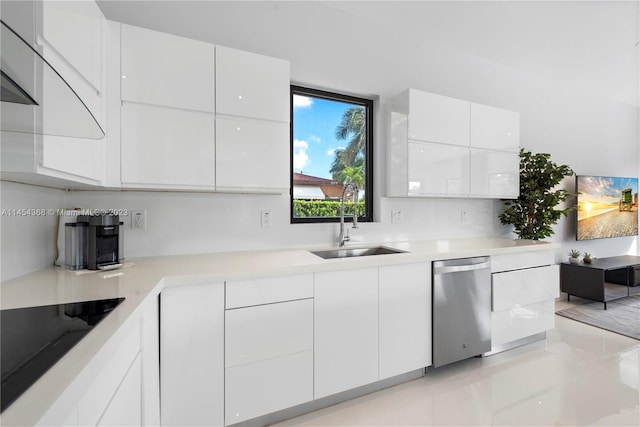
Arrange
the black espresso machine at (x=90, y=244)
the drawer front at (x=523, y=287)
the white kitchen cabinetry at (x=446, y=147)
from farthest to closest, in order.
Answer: the white kitchen cabinetry at (x=446, y=147), the drawer front at (x=523, y=287), the black espresso machine at (x=90, y=244)

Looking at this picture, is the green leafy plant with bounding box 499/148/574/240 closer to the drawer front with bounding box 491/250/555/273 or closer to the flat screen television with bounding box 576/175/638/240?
the drawer front with bounding box 491/250/555/273

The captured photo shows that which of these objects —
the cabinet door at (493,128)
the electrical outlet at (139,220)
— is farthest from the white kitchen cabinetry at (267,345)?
the cabinet door at (493,128)

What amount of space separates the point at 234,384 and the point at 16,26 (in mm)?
1701

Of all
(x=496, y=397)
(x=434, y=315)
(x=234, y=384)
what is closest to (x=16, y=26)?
(x=234, y=384)

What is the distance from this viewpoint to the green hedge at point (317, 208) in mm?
2455

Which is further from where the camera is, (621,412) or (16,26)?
(621,412)

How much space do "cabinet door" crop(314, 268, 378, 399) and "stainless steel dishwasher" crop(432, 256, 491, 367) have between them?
20.5 inches

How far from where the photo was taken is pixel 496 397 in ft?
6.27

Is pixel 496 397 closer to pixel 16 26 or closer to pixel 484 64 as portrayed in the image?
pixel 16 26

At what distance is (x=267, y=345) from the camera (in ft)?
5.12

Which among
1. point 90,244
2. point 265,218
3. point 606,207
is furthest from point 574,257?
point 90,244

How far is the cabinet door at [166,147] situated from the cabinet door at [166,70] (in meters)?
0.06

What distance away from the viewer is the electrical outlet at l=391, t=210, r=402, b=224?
2717mm

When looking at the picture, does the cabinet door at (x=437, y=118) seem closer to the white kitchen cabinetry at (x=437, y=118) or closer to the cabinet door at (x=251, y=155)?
the white kitchen cabinetry at (x=437, y=118)
